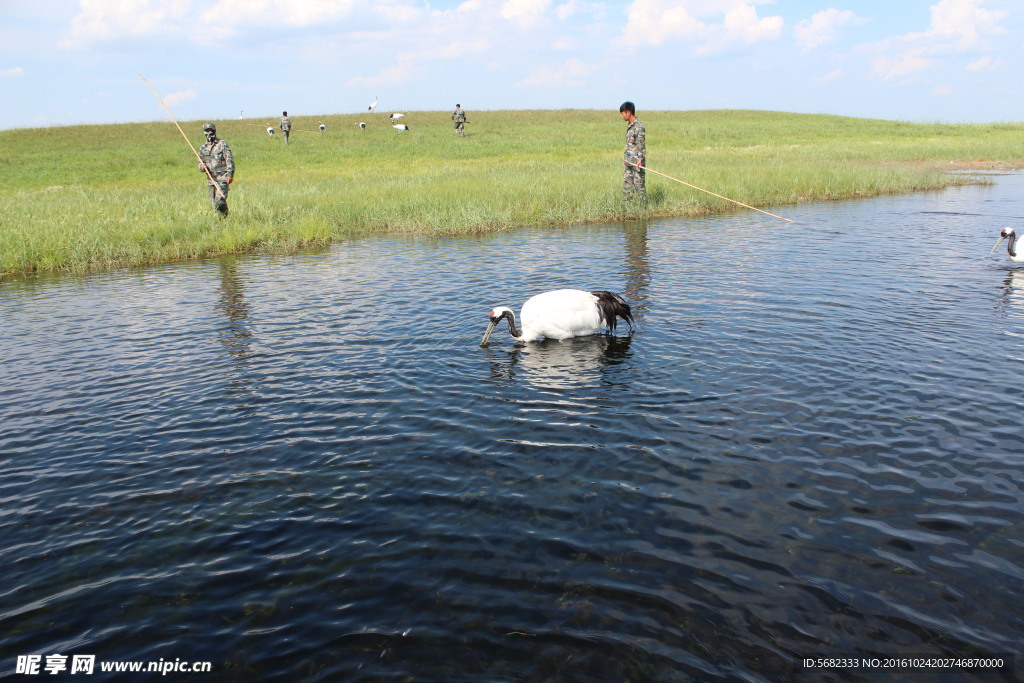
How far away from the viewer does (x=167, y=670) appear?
4398mm

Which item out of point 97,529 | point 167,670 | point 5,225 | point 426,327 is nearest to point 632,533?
point 167,670

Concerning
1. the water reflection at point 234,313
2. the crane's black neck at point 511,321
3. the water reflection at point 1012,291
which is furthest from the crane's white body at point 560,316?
the water reflection at point 1012,291

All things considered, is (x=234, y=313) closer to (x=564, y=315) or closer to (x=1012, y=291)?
(x=564, y=315)

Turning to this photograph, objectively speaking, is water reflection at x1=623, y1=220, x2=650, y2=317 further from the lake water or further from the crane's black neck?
the crane's black neck

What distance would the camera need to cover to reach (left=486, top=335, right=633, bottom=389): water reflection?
909cm

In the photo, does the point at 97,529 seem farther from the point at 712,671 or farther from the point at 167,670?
the point at 712,671

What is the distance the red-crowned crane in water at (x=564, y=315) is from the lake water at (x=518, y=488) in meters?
0.35

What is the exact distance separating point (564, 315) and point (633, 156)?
12.9 m

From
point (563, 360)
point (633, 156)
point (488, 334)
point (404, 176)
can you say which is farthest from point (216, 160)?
point (404, 176)

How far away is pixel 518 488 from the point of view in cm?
633

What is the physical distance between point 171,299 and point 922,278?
49.9 ft

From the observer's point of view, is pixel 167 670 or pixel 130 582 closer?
pixel 167 670

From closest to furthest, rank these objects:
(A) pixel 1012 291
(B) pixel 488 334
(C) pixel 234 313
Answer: (B) pixel 488 334 < (A) pixel 1012 291 < (C) pixel 234 313

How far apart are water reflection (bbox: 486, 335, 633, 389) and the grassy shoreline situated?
11515 mm
